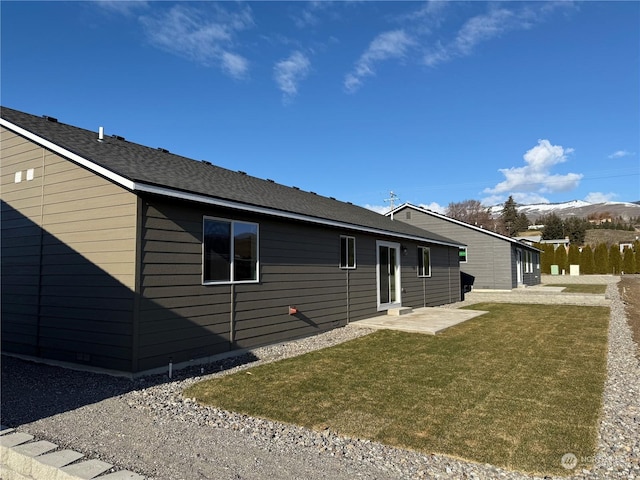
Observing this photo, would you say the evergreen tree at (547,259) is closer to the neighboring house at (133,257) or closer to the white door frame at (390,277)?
the white door frame at (390,277)

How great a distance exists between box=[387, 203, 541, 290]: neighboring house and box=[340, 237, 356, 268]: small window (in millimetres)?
13539

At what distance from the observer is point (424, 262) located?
15.6m

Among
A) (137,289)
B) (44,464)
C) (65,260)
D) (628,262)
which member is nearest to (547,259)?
(628,262)

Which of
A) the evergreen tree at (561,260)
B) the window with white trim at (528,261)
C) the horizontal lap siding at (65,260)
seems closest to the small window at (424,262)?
the horizontal lap siding at (65,260)

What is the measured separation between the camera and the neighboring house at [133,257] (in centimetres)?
563

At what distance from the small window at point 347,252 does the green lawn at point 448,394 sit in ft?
8.49

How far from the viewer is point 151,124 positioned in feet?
45.6

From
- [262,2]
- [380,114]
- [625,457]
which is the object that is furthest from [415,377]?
[380,114]

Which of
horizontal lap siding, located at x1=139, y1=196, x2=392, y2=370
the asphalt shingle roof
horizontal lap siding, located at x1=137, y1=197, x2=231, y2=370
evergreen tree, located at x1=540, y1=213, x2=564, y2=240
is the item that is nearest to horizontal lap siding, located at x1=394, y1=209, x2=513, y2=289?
horizontal lap siding, located at x1=139, y1=196, x2=392, y2=370

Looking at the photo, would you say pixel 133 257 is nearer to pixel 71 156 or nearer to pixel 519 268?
pixel 71 156

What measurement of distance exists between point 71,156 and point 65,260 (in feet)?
5.54

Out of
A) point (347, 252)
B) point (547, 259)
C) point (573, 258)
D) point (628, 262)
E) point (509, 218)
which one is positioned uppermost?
point (509, 218)

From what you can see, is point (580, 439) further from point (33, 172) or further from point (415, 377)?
point (33, 172)

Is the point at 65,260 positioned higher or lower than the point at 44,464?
higher
